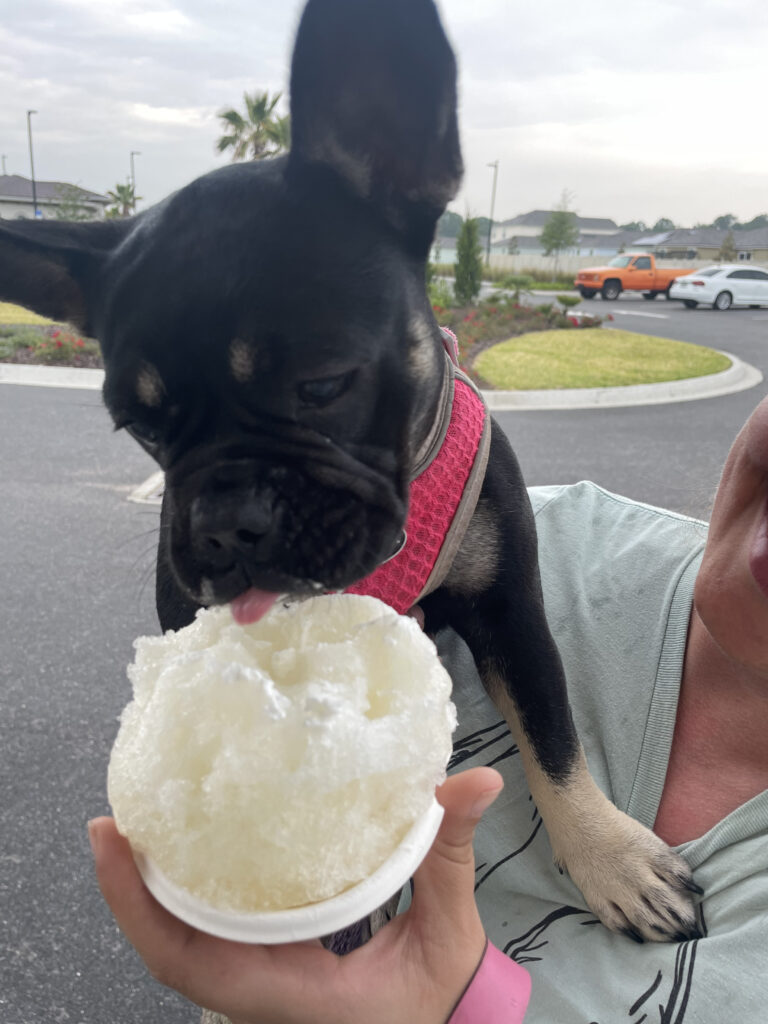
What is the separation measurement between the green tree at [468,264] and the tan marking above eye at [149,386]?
2012 cm

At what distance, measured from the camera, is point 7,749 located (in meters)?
3.85

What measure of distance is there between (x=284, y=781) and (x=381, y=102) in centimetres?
159

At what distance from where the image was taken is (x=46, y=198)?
5488 centimetres

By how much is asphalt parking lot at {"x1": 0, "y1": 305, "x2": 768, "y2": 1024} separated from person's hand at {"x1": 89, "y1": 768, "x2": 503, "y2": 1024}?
A: 1855 millimetres

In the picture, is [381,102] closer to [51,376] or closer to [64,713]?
[64,713]

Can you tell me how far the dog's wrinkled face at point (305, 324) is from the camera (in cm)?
163

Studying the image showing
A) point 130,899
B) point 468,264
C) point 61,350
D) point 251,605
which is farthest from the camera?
point 468,264

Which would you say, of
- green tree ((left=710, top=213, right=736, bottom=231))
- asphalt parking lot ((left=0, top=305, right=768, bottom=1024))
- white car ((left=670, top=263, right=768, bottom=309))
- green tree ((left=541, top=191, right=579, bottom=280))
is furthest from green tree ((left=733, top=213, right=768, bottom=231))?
asphalt parking lot ((left=0, top=305, right=768, bottom=1024))

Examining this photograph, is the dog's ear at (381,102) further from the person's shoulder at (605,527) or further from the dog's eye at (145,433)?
the person's shoulder at (605,527)

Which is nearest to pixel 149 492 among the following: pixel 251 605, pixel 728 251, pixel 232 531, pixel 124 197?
pixel 232 531

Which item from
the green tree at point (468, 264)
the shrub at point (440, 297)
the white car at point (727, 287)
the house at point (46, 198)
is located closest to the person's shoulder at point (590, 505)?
the shrub at point (440, 297)

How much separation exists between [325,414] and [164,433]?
413 millimetres

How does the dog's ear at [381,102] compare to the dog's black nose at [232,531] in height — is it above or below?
above

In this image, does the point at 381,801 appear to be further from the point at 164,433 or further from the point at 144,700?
the point at 164,433
